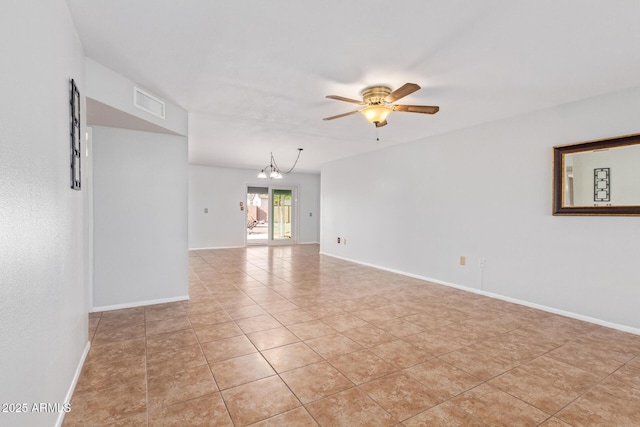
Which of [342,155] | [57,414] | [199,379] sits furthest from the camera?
[342,155]

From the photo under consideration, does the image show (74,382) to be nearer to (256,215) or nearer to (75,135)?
(75,135)

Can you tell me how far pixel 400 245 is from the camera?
561 centimetres

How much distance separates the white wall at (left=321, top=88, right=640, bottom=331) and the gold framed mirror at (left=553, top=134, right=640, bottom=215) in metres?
0.10

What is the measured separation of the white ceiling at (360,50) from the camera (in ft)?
6.29

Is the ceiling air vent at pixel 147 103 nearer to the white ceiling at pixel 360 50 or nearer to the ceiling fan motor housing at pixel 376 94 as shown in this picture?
the white ceiling at pixel 360 50

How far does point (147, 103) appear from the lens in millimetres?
3217

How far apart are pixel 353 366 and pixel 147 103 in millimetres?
3158

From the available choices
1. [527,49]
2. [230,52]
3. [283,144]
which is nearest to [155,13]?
[230,52]

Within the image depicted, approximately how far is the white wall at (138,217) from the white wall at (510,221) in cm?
358

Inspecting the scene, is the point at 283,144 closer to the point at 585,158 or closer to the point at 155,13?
the point at 155,13

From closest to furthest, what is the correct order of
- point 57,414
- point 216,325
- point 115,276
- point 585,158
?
point 57,414, point 216,325, point 585,158, point 115,276

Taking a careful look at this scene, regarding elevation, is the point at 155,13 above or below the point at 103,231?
above

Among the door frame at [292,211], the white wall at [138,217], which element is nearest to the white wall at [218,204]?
the door frame at [292,211]

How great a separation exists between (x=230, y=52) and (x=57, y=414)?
2501mm
